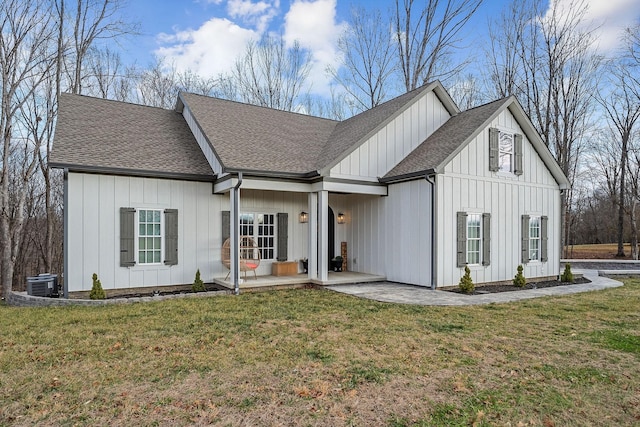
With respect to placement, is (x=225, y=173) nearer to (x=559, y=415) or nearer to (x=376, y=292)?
(x=376, y=292)

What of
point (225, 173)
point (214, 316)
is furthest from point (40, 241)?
point (214, 316)

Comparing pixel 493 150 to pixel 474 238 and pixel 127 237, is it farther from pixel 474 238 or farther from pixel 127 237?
pixel 127 237

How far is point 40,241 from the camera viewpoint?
18.2 metres

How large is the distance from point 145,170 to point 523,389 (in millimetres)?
8457

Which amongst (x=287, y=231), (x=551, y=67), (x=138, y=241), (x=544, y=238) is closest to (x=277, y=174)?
(x=287, y=231)

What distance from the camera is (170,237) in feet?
31.0

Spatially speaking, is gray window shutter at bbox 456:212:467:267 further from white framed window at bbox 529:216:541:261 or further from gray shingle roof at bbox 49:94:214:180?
gray shingle roof at bbox 49:94:214:180

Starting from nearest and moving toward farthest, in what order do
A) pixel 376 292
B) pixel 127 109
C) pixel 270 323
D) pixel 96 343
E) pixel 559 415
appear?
pixel 559 415
pixel 96 343
pixel 270 323
pixel 376 292
pixel 127 109

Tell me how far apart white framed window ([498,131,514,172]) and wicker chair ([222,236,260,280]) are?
7137 millimetres

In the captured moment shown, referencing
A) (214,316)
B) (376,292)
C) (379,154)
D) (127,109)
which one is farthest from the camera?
(127,109)

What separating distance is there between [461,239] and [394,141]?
329 centimetres

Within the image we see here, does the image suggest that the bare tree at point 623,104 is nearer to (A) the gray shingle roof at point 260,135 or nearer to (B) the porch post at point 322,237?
(A) the gray shingle roof at point 260,135

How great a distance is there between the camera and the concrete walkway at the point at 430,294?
805cm

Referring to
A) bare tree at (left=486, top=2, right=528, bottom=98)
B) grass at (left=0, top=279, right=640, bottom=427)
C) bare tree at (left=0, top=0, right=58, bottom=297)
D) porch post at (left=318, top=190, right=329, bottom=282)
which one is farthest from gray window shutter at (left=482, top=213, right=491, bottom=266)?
bare tree at (left=0, top=0, right=58, bottom=297)
